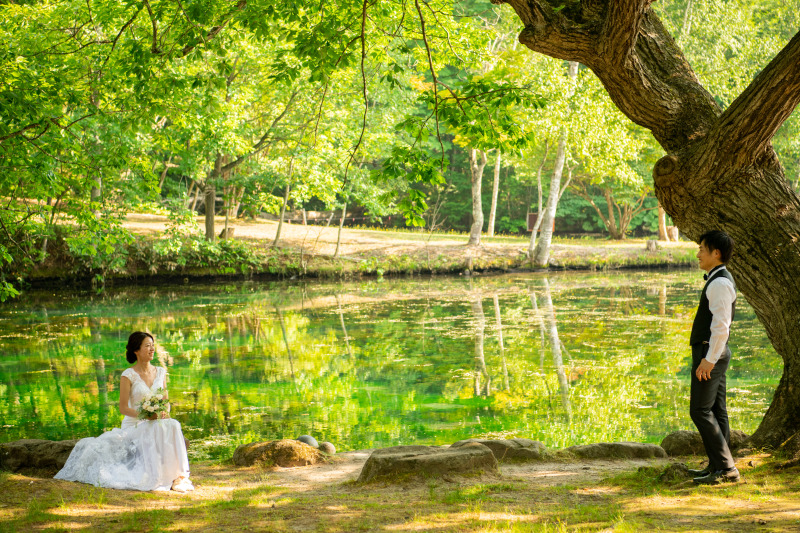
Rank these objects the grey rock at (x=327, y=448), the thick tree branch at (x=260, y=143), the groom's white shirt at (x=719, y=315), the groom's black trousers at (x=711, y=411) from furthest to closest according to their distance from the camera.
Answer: the thick tree branch at (x=260, y=143) → the grey rock at (x=327, y=448) → the groom's black trousers at (x=711, y=411) → the groom's white shirt at (x=719, y=315)

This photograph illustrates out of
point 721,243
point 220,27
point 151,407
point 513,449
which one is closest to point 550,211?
point 220,27

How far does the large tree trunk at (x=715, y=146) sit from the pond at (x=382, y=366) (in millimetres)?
2634

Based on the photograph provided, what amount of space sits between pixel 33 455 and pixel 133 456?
Result: 3.39ft

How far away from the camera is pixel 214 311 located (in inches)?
718

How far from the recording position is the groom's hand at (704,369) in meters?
4.44

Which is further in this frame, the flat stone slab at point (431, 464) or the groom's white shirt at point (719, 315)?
the flat stone slab at point (431, 464)

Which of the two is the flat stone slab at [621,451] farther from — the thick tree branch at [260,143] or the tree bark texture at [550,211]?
the tree bark texture at [550,211]

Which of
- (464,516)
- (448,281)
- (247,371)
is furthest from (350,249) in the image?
(464,516)

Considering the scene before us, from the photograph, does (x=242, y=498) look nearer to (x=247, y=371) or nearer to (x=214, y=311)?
(x=247, y=371)

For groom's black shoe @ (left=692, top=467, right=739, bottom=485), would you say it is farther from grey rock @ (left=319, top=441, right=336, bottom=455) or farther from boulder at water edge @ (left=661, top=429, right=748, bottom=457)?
grey rock @ (left=319, top=441, right=336, bottom=455)

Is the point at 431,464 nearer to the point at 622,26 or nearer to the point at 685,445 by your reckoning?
the point at 685,445

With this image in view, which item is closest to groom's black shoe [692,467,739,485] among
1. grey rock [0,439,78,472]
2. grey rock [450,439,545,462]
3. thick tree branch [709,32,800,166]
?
grey rock [450,439,545,462]

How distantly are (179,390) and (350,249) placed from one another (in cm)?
1884

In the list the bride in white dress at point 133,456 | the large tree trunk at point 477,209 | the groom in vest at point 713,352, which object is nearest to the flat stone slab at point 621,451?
the groom in vest at point 713,352
